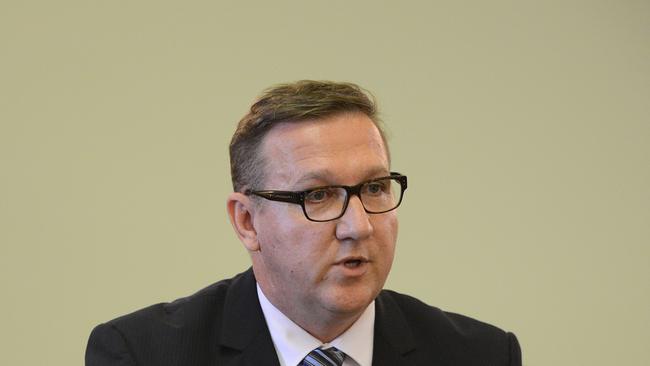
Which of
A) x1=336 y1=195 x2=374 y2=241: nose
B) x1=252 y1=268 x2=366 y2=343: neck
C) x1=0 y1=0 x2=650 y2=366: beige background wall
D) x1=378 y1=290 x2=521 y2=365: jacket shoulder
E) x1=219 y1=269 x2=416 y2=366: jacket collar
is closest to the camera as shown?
x1=336 y1=195 x2=374 y2=241: nose

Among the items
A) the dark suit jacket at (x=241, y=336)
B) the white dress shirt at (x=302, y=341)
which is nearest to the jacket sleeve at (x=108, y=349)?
the dark suit jacket at (x=241, y=336)

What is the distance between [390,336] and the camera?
85.0 inches

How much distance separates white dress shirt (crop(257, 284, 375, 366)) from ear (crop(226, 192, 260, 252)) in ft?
0.50

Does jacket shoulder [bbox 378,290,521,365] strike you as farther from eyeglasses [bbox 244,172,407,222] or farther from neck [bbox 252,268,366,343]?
eyeglasses [bbox 244,172,407,222]

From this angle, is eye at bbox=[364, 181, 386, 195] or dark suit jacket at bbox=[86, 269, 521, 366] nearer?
eye at bbox=[364, 181, 386, 195]

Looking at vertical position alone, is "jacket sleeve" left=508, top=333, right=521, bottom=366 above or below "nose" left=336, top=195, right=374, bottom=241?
below

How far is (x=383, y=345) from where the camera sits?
6.99 feet

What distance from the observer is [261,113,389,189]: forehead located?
6.24 feet

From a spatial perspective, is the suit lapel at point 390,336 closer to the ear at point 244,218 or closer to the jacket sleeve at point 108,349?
the ear at point 244,218

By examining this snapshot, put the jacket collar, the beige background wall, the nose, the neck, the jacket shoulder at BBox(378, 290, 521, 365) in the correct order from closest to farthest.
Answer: the nose → the neck → the jacket collar → the jacket shoulder at BBox(378, 290, 521, 365) → the beige background wall

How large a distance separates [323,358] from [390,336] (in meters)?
0.21

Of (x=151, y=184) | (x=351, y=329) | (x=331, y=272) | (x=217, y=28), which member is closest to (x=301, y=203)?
(x=331, y=272)

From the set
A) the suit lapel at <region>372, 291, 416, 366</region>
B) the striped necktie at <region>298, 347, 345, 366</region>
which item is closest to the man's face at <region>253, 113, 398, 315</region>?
the striped necktie at <region>298, 347, 345, 366</region>

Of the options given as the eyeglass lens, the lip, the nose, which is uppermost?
the eyeglass lens
